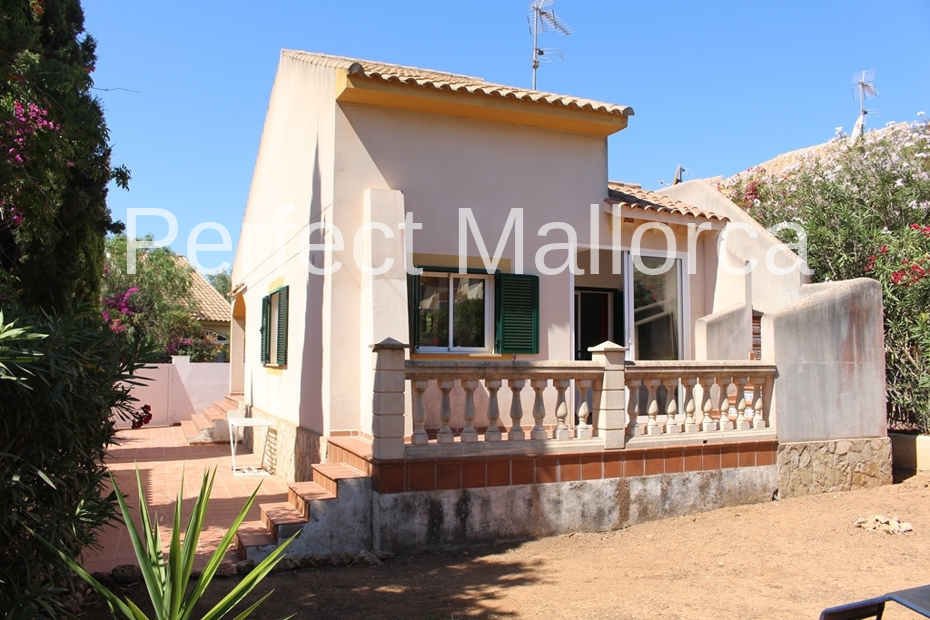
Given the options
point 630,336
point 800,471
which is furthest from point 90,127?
point 800,471

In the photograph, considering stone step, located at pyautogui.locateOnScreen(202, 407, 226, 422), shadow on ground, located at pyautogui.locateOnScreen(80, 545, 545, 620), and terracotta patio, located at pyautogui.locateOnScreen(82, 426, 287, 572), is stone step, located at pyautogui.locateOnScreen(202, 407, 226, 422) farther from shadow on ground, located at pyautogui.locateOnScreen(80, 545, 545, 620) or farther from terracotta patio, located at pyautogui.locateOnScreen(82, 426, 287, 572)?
shadow on ground, located at pyautogui.locateOnScreen(80, 545, 545, 620)

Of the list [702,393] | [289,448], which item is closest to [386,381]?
[702,393]

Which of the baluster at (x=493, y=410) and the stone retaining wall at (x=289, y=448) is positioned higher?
the baluster at (x=493, y=410)

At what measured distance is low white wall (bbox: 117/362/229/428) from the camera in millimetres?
21125

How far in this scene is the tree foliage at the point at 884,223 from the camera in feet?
34.6

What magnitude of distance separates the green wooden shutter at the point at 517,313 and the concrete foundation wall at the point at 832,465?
3.36 m

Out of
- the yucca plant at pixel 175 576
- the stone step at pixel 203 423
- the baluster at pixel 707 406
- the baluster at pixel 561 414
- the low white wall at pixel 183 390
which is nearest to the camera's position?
the yucca plant at pixel 175 576

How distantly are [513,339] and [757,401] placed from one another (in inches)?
122

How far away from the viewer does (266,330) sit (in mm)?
13320

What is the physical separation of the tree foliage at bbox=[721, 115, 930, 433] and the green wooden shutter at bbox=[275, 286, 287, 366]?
878 centimetres

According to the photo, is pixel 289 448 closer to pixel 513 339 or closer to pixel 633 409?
pixel 513 339

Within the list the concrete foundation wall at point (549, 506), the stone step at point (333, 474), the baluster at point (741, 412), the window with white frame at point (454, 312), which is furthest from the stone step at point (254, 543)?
the baluster at point (741, 412)

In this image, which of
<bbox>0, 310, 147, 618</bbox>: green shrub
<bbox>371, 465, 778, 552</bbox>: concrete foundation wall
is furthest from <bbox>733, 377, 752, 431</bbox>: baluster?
<bbox>0, 310, 147, 618</bbox>: green shrub

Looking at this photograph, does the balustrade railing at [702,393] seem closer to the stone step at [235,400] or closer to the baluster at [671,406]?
the baluster at [671,406]
